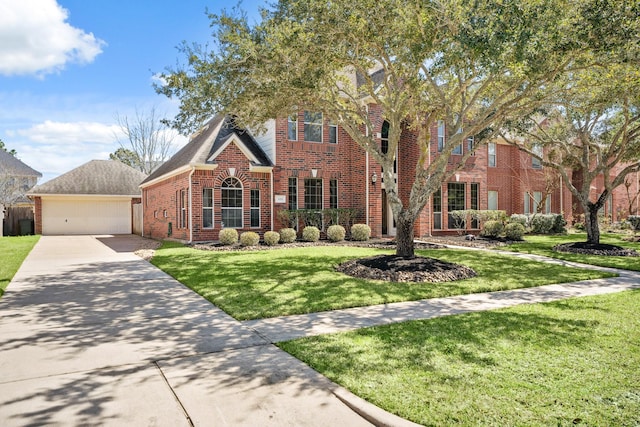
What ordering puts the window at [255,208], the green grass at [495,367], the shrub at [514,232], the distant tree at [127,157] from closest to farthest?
the green grass at [495,367] < the window at [255,208] < the shrub at [514,232] < the distant tree at [127,157]

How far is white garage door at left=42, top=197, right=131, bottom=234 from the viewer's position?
2747 centimetres

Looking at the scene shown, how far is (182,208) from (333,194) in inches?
269

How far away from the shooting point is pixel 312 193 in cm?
1927

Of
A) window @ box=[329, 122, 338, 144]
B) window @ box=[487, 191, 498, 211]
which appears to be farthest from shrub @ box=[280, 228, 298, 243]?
window @ box=[487, 191, 498, 211]

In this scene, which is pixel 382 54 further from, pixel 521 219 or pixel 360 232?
pixel 521 219

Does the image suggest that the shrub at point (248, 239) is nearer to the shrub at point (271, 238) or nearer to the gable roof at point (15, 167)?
the shrub at point (271, 238)

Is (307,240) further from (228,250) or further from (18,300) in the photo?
(18,300)

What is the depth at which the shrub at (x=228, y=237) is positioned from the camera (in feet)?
52.8

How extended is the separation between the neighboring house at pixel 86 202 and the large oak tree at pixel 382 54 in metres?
20.7

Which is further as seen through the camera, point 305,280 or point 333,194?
point 333,194

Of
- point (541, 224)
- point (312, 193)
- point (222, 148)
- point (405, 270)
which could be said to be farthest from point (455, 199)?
point (405, 270)

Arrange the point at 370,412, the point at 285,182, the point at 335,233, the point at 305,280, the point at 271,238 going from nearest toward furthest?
the point at 370,412 → the point at 305,280 → the point at 271,238 → the point at 335,233 → the point at 285,182

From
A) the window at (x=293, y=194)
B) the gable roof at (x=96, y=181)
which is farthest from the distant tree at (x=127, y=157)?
the window at (x=293, y=194)

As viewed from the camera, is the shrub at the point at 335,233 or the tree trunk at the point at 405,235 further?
the shrub at the point at 335,233
